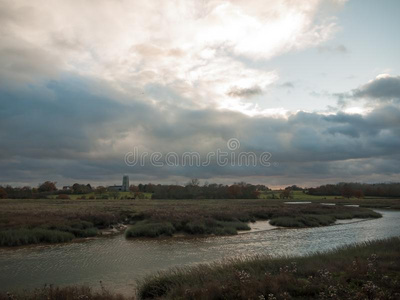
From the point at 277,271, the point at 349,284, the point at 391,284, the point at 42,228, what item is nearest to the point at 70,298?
the point at 277,271

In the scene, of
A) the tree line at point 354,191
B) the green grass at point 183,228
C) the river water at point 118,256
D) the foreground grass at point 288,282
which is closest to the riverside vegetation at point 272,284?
the foreground grass at point 288,282

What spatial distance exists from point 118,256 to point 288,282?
44.5ft

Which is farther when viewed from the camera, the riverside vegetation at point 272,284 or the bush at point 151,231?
the bush at point 151,231

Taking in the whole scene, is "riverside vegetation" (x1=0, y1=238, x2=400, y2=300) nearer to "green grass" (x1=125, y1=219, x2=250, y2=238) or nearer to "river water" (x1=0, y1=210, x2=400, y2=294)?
"river water" (x1=0, y1=210, x2=400, y2=294)

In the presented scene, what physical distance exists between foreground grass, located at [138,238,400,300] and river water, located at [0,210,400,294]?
3182 mm

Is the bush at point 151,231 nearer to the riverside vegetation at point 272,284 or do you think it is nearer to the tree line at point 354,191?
the riverside vegetation at point 272,284

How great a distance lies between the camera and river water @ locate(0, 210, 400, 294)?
14.9 m

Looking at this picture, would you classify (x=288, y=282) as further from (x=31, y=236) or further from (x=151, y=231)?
(x=31, y=236)

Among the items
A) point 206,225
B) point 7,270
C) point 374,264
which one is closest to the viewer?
point 374,264

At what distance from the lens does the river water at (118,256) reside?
14930mm

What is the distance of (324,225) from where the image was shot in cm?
4247

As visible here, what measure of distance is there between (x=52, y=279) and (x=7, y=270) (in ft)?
11.8

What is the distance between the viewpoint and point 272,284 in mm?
9766

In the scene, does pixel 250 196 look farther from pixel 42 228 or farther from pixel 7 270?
pixel 7 270
